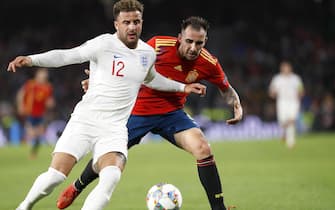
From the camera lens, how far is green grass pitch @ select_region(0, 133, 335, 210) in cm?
870

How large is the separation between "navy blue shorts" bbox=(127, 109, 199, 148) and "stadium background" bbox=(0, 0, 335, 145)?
1700cm

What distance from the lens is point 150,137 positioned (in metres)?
25.1

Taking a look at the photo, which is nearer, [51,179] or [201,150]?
[51,179]

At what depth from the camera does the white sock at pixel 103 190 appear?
18.6 feet

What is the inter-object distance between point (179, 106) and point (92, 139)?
178 centimetres

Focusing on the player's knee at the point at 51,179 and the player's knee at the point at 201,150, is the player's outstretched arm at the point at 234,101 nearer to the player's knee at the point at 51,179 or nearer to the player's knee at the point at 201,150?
the player's knee at the point at 201,150

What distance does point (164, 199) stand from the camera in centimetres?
727

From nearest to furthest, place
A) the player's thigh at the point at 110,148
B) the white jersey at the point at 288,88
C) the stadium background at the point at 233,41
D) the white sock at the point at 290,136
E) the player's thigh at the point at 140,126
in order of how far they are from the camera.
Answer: the player's thigh at the point at 110,148 < the player's thigh at the point at 140,126 < the white sock at the point at 290,136 < the white jersey at the point at 288,88 < the stadium background at the point at 233,41

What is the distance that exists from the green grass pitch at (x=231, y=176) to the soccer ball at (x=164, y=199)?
0.85m

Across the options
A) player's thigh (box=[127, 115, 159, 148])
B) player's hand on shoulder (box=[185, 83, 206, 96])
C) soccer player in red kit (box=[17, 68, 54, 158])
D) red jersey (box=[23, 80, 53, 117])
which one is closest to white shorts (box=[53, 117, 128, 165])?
player's hand on shoulder (box=[185, 83, 206, 96])

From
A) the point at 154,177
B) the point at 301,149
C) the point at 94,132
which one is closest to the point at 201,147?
the point at 94,132

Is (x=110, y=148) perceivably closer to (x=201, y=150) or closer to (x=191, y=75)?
(x=201, y=150)

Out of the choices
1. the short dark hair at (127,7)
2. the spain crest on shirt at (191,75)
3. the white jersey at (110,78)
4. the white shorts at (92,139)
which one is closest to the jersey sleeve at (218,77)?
the spain crest on shirt at (191,75)

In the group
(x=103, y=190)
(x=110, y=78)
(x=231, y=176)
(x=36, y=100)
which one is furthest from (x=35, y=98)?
(x=103, y=190)
